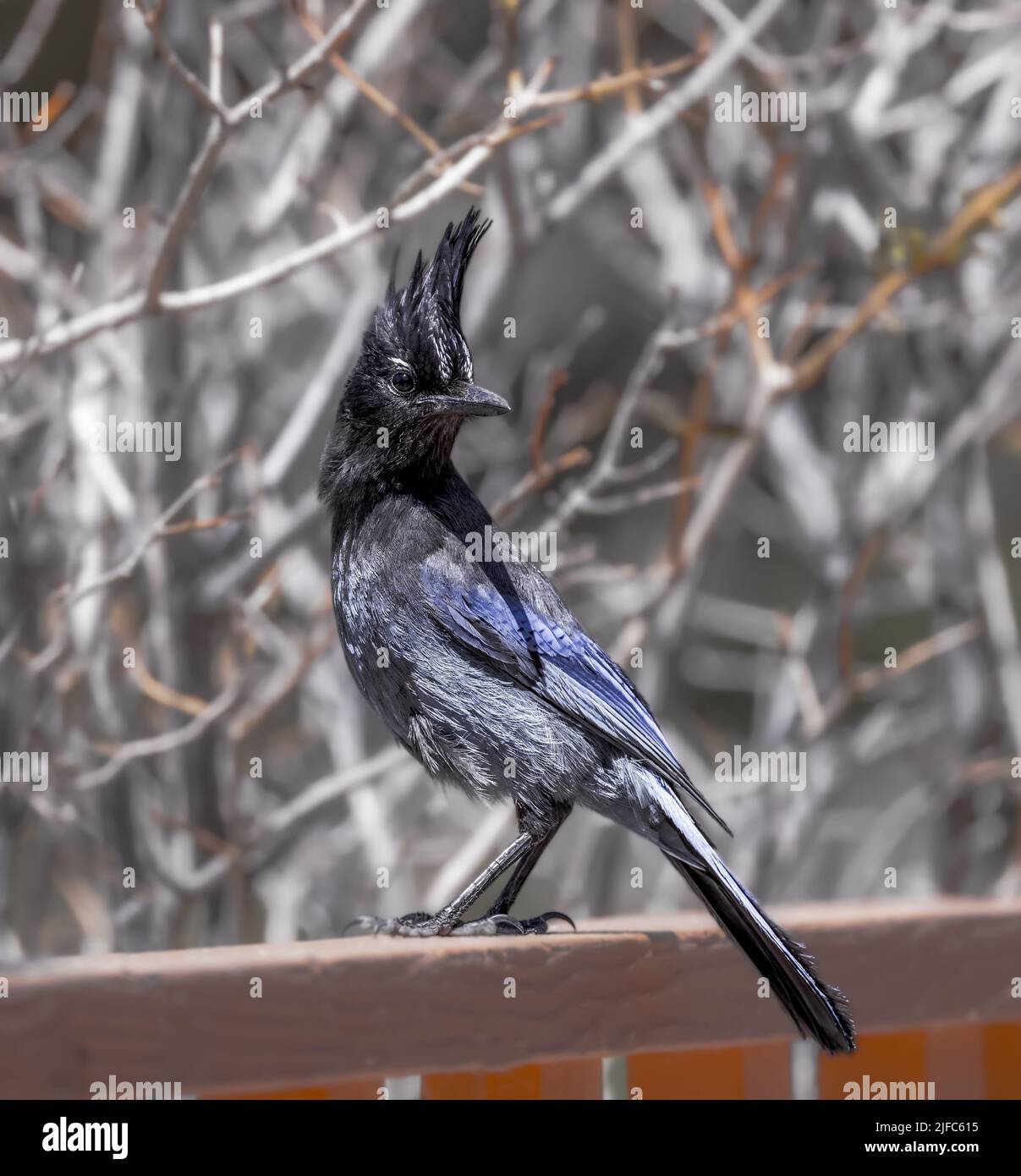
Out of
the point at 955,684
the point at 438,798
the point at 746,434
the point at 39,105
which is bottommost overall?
the point at 438,798

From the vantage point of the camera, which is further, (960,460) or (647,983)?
(960,460)

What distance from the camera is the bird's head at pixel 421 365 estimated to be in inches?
104

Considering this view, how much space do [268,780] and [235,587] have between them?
0.80 meters

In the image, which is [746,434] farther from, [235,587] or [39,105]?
[39,105]

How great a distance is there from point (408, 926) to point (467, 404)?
890mm

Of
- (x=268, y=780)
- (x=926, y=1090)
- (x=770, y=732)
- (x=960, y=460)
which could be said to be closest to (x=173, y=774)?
(x=268, y=780)

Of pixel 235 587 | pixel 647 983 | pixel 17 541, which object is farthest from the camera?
pixel 235 587

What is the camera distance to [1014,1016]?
250cm
